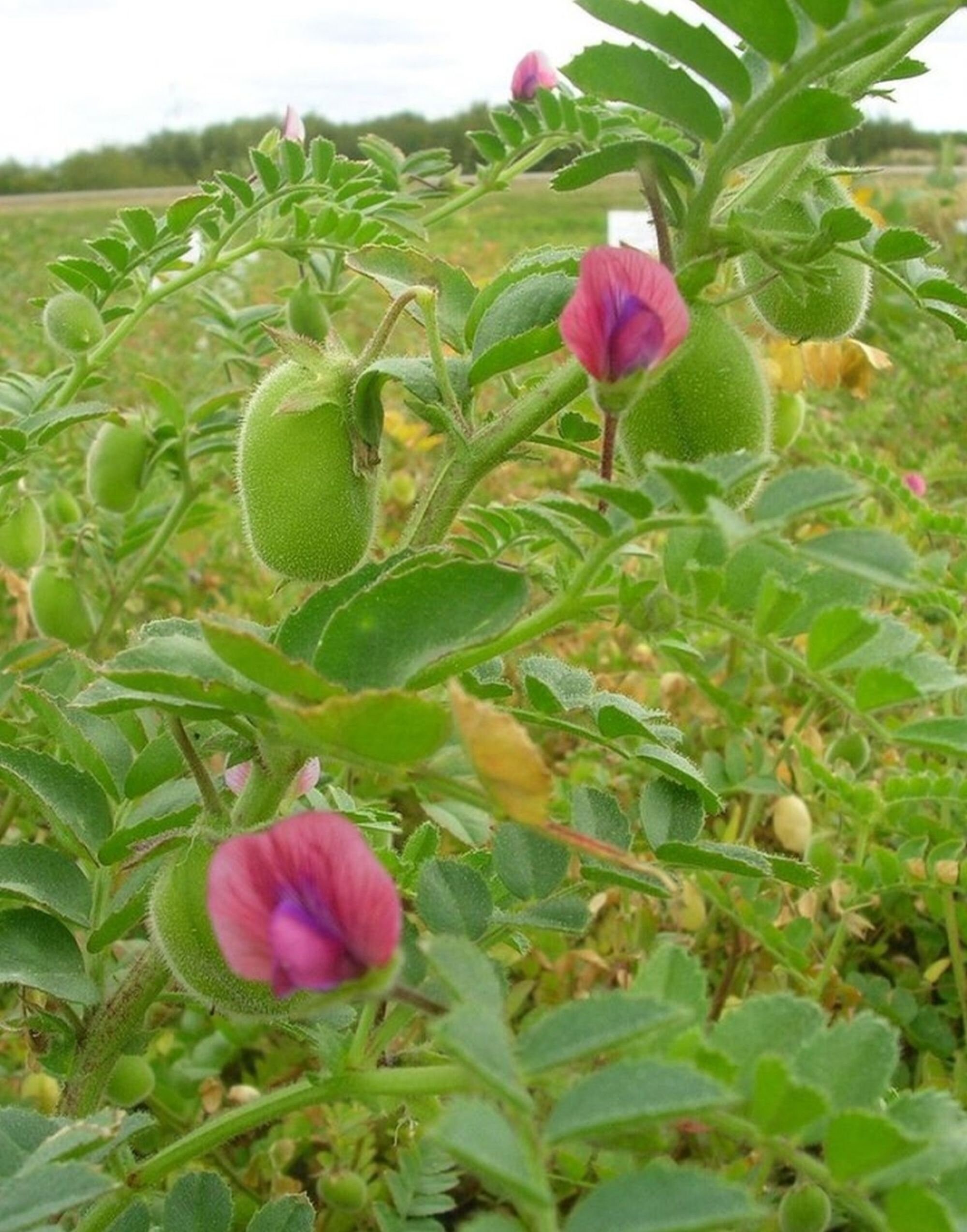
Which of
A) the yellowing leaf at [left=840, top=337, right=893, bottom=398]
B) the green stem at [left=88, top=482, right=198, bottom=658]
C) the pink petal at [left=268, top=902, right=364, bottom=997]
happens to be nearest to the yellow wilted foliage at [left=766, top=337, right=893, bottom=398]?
the yellowing leaf at [left=840, top=337, right=893, bottom=398]

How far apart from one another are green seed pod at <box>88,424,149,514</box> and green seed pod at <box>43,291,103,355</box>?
14 centimetres

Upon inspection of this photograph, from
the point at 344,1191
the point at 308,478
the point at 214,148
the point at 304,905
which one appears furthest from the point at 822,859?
the point at 214,148

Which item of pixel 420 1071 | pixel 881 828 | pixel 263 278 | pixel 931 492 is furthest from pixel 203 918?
pixel 263 278

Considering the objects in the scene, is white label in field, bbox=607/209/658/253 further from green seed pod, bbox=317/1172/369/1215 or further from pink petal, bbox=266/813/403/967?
green seed pod, bbox=317/1172/369/1215

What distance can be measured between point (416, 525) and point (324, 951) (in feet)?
0.88

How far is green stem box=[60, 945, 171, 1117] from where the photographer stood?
0.70m

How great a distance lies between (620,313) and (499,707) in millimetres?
310

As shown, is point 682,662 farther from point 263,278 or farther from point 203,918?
point 263,278

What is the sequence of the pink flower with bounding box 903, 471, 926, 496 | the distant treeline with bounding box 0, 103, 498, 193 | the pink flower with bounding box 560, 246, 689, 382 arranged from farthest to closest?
the distant treeline with bounding box 0, 103, 498, 193 < the pink flower with bounding box 903, 471, 926, 496 < the pink flower with bounding box 560, 246, 689, 382

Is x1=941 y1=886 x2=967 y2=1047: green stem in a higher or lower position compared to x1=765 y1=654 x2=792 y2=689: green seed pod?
lower

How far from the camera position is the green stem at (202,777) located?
0.61 m

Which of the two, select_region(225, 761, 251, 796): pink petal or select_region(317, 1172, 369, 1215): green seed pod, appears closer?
select_region(225, 761, 251, 796): pink petal

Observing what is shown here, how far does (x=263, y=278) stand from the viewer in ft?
13.8

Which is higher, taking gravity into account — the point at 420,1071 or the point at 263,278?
the point at 263,278
